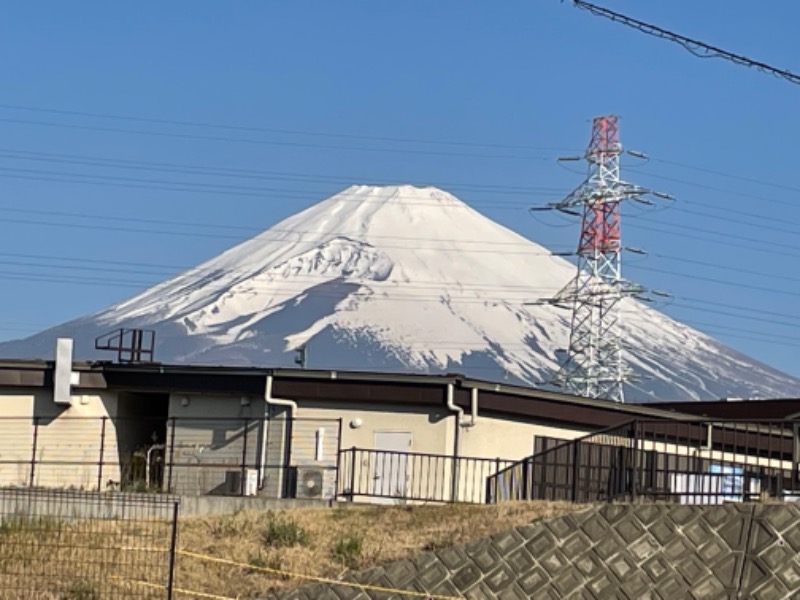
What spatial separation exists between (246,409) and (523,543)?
11792 mm

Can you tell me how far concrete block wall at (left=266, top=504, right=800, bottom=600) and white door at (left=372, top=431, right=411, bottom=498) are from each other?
6829 millimetres

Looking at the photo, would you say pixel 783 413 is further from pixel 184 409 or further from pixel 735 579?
pixel 735 579

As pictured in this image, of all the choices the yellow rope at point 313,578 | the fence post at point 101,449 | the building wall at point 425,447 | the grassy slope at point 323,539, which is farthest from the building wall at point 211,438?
the yellow rope at point 313,578

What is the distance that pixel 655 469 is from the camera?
23.8m

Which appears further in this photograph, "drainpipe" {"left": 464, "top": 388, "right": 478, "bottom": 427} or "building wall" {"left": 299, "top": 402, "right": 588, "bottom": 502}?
"drainpipe" {"left": 464, "top": 388, "right": 478, "bottom": 427}

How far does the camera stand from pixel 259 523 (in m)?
24.7

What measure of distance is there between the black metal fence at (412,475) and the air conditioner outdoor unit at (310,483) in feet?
1.35

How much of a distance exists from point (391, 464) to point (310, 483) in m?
1.62

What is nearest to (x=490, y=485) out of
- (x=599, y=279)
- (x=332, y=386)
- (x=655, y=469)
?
(x=332, y=386)

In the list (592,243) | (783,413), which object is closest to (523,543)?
(783,413)

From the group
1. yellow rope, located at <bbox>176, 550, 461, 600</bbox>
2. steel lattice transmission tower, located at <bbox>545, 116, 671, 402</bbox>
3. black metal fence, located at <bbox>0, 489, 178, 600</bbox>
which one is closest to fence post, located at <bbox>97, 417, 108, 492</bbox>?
black metal fence, located at <bbox>0, 489, 178, 600</bbox>

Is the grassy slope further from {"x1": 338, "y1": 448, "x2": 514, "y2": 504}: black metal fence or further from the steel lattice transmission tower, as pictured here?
the steel lattice transmission tower

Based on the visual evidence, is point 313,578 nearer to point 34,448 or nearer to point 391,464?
point 391,464

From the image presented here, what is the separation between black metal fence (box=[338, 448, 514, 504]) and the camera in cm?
2983
